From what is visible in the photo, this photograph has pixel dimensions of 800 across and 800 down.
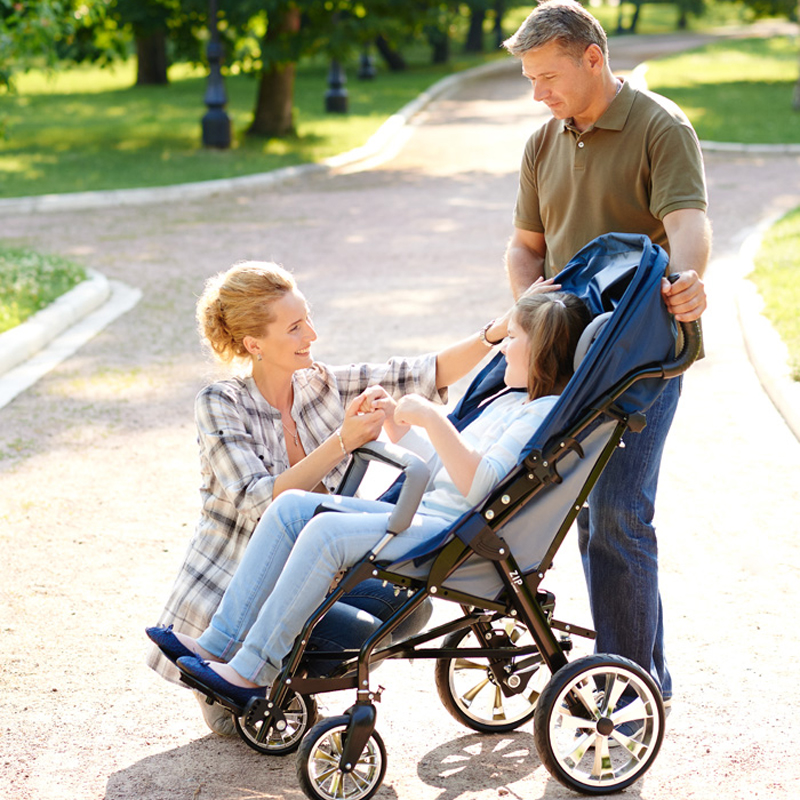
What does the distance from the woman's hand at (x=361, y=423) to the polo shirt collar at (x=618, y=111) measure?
1.07 metres

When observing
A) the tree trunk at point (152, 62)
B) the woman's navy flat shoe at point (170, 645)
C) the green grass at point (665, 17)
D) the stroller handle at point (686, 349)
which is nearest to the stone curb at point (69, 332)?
the woman's navy flat shoe at point (170, 645)

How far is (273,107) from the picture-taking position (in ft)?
67.7

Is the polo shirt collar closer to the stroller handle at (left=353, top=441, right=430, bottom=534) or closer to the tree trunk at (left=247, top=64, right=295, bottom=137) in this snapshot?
the stroller handle at (left=353, top=441, right=430, bottom=534)

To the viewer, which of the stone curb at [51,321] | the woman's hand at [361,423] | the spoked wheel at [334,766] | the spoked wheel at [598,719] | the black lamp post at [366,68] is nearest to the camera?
the spoked wheel at [334,766]

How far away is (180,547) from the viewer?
499cm

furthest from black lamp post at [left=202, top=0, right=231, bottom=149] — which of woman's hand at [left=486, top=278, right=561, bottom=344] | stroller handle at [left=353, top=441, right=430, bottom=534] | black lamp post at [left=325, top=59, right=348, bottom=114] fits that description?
stroller handle at [left=353, top=441, right=430, bottom=534]

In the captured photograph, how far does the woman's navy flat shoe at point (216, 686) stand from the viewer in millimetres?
3014

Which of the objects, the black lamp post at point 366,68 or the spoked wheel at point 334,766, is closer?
the spoked wheel at point 334,766

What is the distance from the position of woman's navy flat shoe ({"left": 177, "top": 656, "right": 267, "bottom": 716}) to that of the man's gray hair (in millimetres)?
1937

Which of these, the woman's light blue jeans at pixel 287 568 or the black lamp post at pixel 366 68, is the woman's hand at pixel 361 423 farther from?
the black lamp post at pixel 366 68

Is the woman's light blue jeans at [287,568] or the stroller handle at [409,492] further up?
the stroller handle at [409,492]

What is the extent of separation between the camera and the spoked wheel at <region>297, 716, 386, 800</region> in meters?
2.95

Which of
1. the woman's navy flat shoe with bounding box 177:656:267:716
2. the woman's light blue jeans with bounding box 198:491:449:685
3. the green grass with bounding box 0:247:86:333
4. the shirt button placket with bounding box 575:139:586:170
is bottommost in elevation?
the green grass with bounding box 0:247:86:333

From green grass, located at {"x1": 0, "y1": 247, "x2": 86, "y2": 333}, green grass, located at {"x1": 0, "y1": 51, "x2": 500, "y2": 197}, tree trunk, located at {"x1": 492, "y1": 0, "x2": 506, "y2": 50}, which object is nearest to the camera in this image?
green grass, located at {"x1": 0, "y1": 247, "x2": 86, "y2": 333}
